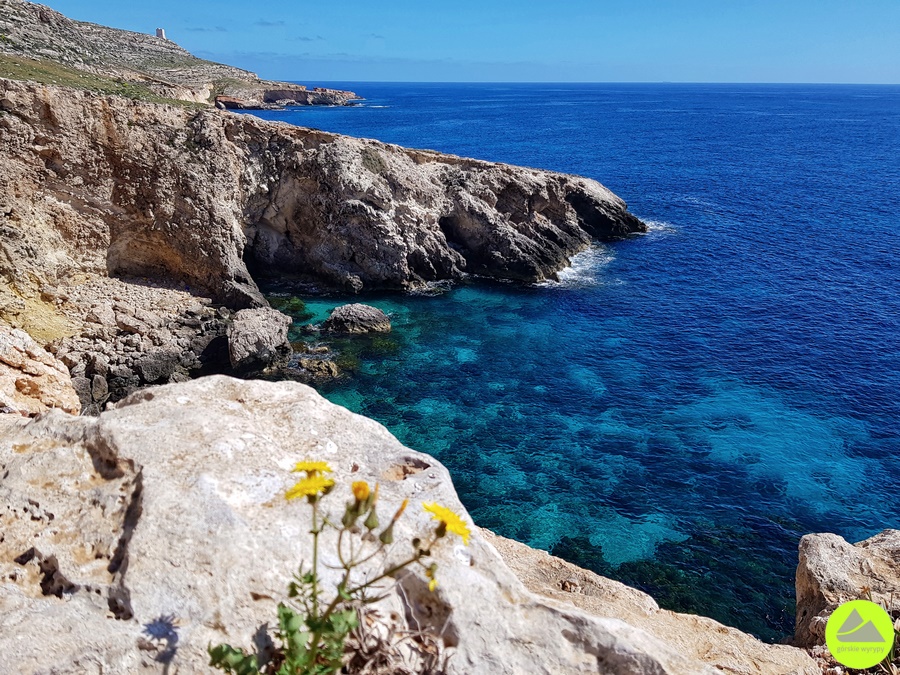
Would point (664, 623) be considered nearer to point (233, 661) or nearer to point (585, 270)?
point (233, 661)

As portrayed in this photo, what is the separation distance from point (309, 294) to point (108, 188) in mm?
13059

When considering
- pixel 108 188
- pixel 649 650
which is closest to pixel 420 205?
pixel 108 188

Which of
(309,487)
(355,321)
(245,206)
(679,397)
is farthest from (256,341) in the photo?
(309,487)

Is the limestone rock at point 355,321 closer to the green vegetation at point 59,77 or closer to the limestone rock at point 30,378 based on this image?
the green vegetation at point 59,77

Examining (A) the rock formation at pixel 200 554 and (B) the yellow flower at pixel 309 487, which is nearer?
(B) the yellow flower at pixel 309 487

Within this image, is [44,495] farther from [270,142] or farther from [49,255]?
[270,142]

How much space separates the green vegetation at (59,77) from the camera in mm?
30050

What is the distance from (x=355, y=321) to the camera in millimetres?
34188

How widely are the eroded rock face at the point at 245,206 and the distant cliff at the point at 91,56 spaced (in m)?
3.96

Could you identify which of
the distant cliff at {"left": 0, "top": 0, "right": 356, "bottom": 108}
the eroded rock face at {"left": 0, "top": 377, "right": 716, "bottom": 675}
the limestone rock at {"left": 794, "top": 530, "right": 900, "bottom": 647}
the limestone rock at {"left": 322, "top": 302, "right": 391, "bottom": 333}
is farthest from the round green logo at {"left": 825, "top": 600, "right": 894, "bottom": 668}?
the distant cliff at {"left": 0, "top": 0, "right": 356, "bottom": 108}

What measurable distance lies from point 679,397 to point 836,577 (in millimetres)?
18069

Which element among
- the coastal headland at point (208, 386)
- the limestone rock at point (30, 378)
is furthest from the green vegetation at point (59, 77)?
the limestone rock at point (30, 378)

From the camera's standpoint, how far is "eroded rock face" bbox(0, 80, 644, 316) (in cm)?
2869

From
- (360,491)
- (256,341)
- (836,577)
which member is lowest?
(256,341)
